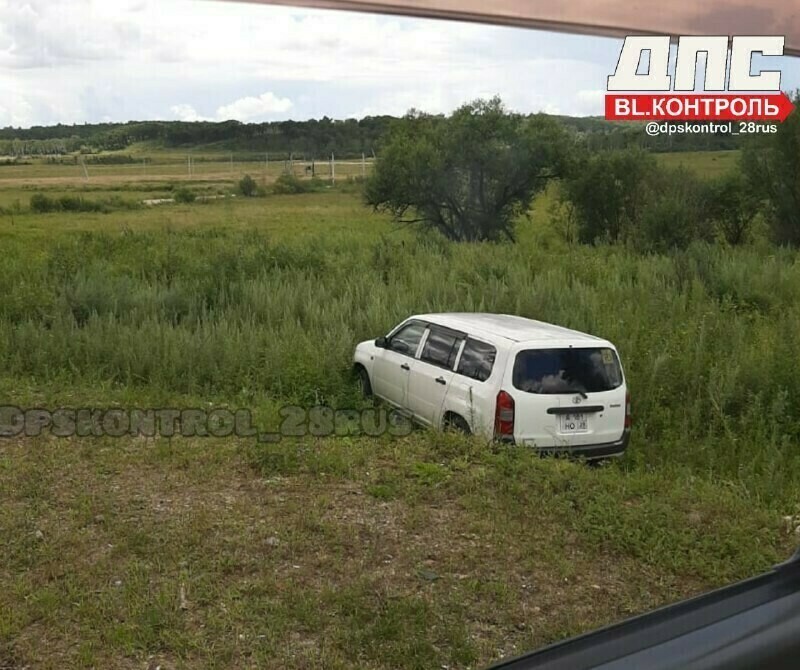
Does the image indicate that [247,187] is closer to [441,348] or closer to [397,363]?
[397,363]

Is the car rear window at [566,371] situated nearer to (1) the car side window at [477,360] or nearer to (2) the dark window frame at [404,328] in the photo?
(1) the car side window at [477,360]

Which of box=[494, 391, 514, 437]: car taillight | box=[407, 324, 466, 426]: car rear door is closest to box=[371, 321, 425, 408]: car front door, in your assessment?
box=[407, 324, 466, 426]: car rear door

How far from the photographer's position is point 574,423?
197 inches

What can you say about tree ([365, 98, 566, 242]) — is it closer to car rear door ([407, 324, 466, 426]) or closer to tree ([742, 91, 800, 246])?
car rear door ([407, 324, 466, 426])

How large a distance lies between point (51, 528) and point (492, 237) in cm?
675

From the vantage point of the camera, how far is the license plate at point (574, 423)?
4.98m

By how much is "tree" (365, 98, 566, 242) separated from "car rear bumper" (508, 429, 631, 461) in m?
4.39

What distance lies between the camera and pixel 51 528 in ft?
10.7

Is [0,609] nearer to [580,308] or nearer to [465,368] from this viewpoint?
[465,368]

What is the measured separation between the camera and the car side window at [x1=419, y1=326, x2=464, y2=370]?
530 centimetres

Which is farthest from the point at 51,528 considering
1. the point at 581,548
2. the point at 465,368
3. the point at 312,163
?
the point at 312,163

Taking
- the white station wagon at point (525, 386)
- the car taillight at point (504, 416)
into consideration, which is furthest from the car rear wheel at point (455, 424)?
the car taillight at point (504, 416)

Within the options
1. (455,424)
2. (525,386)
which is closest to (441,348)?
(455,424)

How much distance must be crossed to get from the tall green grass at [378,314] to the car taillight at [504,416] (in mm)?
1140
